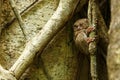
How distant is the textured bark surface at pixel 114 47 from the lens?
4.39ft

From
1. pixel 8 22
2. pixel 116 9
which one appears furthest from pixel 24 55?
pixel 116 9

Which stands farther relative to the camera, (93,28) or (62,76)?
(62,76)

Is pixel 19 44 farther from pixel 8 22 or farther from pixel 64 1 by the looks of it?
pixel 64 1

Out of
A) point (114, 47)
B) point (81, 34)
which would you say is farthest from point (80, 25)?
point (114, 47)

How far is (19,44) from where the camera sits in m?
2.38

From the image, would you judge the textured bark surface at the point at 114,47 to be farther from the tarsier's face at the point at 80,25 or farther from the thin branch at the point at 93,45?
the tarsier's face at the point at 80,25

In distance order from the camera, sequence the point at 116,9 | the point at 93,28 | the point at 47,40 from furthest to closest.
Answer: the point at 47,40, the point at 93,28, the point at 116,9

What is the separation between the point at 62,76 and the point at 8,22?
498 mm

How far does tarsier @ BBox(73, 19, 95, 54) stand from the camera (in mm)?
2197

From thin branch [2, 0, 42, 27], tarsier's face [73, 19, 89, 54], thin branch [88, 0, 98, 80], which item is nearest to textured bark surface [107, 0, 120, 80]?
thin branch [88, 0, 98, 80]

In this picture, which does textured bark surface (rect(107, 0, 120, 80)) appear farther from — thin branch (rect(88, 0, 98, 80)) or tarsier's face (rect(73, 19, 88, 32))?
tarsier's face (rect(73, 19, 88, 32))

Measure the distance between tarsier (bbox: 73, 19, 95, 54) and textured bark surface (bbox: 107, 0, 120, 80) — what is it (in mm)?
696

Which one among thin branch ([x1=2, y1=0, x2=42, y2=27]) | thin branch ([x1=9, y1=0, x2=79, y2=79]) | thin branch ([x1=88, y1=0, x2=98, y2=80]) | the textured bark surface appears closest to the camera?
the textured bark surface

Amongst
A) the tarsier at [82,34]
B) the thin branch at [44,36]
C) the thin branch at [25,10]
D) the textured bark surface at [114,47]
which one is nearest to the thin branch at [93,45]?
→ the tarsier at [82,34]
